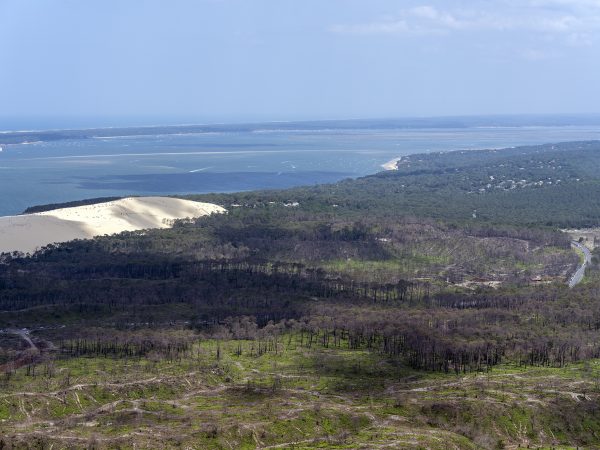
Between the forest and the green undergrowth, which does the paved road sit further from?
the green undergrowth

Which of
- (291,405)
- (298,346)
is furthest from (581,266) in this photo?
(291,405)

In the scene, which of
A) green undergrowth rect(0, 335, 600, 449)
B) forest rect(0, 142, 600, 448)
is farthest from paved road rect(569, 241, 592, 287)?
green undergrowth rect(0, 335, 600, 449)

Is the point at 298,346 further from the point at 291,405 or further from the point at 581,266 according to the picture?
the point at 581,266

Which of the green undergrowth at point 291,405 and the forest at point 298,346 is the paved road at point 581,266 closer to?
the forest at point 298,346

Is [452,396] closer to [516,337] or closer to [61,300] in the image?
[516,337]

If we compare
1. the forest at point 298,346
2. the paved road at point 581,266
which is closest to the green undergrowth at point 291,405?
the forest at point 298,346
